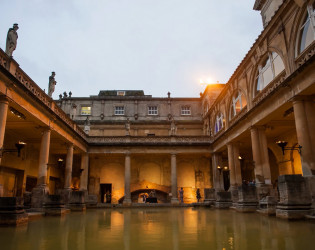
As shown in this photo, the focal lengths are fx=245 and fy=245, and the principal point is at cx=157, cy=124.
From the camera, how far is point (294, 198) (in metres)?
9.77

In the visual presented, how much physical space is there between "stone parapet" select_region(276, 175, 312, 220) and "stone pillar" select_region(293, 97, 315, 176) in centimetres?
121

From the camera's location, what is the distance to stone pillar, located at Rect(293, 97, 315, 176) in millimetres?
11000

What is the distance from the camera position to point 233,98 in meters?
21.8

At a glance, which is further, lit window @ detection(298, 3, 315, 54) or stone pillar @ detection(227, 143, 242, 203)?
stone pillar @ detection(227, 143, 242, 203)

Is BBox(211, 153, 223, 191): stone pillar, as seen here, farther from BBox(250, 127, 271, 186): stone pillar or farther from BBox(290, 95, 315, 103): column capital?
BBox(290, 95, 315, 103): column capital

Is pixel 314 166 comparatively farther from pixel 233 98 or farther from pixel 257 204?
pixel 233 98

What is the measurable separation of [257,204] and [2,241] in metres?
13.5

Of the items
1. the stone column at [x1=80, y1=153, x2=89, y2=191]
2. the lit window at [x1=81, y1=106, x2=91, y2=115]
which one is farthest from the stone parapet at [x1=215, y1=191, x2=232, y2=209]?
the lit window at [x1=81, y1=106, x2=91, y2=115]

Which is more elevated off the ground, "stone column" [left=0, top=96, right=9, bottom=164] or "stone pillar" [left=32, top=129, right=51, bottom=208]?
"stone column" [left=0, top=96, right=9, bottom=164]

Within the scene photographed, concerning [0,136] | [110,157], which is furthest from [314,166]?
[110,157]

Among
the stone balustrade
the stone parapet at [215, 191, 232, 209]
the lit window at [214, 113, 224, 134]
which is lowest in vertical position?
the stone parapet at [215, 191, 232, 209]

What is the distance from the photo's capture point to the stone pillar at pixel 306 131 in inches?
433

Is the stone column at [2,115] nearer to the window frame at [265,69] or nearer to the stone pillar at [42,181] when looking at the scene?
the stone pillar at [42,181]

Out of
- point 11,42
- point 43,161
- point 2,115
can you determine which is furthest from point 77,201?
point 11,42
